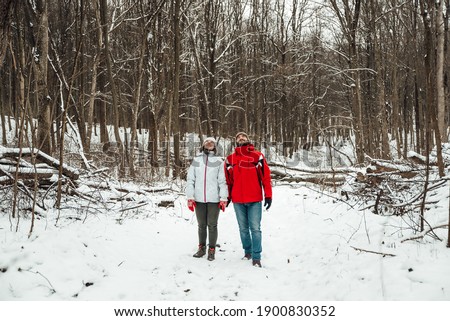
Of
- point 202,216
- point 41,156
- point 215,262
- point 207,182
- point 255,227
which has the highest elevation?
point 41,156

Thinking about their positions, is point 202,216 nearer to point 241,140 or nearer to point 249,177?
point 249,177

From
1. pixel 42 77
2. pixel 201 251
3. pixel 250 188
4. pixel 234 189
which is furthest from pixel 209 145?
pixel 42 77

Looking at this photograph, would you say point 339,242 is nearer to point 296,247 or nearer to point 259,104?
point 296,247

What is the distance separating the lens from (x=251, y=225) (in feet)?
14.6

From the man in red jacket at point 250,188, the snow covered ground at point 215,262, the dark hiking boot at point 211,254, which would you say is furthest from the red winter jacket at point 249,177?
the snow covered ground at point 215,262

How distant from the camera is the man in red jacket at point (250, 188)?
4406mm

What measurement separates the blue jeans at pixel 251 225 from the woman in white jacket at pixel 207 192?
0.30 meters

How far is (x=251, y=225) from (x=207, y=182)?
888 millimetres

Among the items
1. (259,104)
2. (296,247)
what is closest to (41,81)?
(296,247)

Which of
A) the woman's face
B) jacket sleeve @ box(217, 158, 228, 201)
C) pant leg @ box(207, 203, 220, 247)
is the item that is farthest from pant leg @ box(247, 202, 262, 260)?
the woman's face

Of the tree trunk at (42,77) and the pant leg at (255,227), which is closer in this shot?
the pant leg at (255,227)

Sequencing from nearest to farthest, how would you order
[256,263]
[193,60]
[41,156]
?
[256,263] → [41,156] → [193,60]

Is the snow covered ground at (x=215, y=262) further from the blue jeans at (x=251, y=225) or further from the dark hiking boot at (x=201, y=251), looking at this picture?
the blue jeans at (x=251, y=225)

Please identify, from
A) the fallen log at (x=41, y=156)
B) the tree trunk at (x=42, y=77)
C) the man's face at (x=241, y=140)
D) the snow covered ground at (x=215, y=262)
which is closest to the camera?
the snow covered ground at (x=215, y=262)
